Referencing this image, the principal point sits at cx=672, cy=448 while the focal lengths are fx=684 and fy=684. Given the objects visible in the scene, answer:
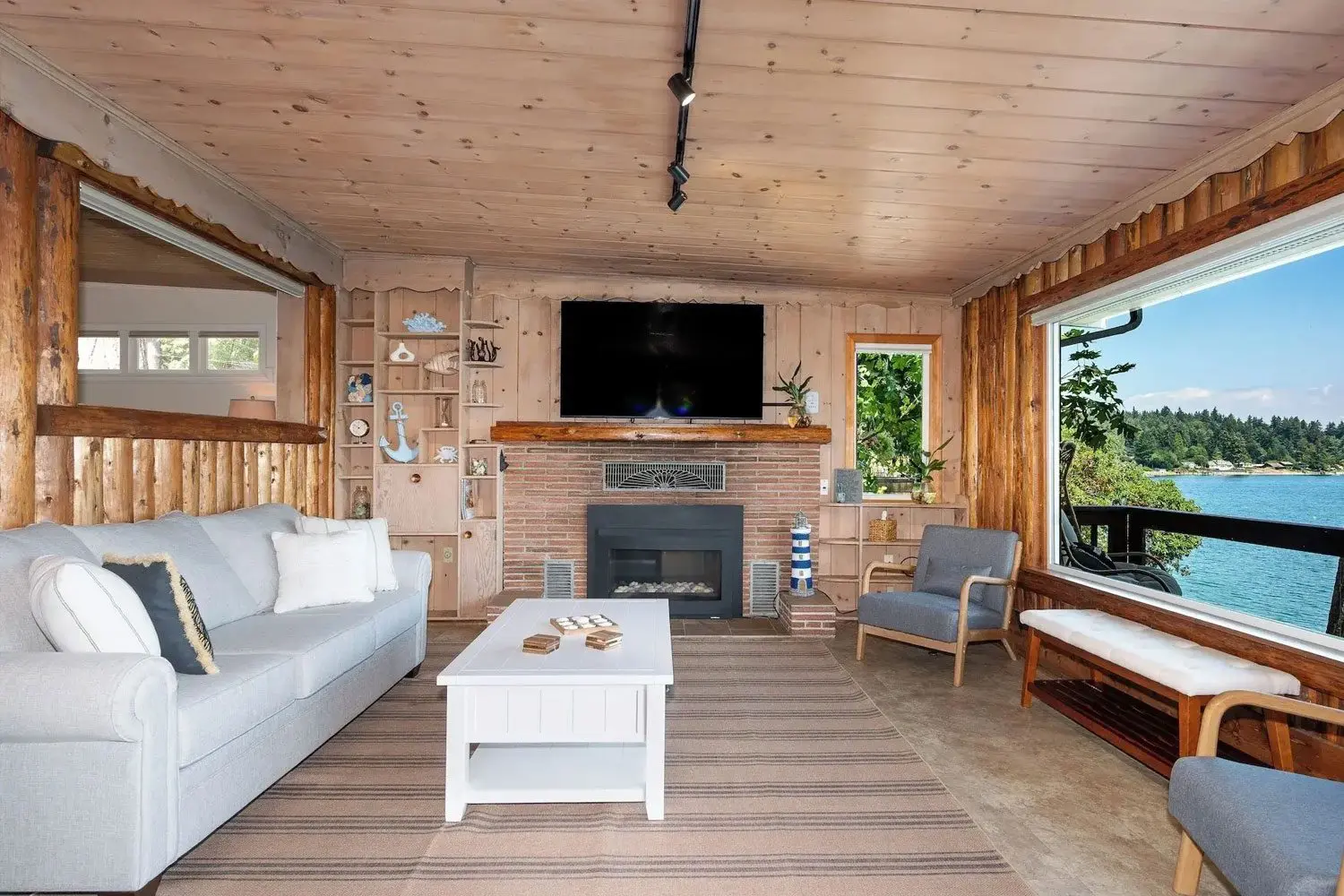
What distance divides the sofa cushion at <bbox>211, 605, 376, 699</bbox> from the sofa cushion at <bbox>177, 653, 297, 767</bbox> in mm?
61

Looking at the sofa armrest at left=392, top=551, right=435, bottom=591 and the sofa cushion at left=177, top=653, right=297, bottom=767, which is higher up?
the sofa armrest at left=392, top=551, right=435, bottom=591

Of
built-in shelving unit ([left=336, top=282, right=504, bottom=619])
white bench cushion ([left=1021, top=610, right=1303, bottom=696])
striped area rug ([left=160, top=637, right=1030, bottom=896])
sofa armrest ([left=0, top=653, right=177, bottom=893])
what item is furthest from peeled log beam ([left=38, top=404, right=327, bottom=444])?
white bench cushion ([left=1021, top=610, right=1303, bottom=696])

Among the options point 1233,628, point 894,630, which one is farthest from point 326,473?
point 1233,628

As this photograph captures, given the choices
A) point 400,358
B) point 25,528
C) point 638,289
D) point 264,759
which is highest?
point 638,289

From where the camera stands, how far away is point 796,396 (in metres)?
4.99

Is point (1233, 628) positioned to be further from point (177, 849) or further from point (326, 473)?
point (326, 473)

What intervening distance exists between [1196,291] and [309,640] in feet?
13.7

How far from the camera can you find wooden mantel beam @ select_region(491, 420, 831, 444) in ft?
15.7

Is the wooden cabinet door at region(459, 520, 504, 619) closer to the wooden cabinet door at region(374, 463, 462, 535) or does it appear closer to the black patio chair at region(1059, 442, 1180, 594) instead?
the wooden cabinet door at region(374, 463, 462, 535)

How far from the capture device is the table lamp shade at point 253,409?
391 centimetres

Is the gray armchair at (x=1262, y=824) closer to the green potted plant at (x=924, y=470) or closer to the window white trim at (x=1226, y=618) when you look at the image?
the window white trim at (x=1226, y=618)

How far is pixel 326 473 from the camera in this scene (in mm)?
4668

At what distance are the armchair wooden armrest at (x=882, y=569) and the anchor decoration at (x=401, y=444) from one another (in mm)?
3197

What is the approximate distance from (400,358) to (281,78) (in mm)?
2485
